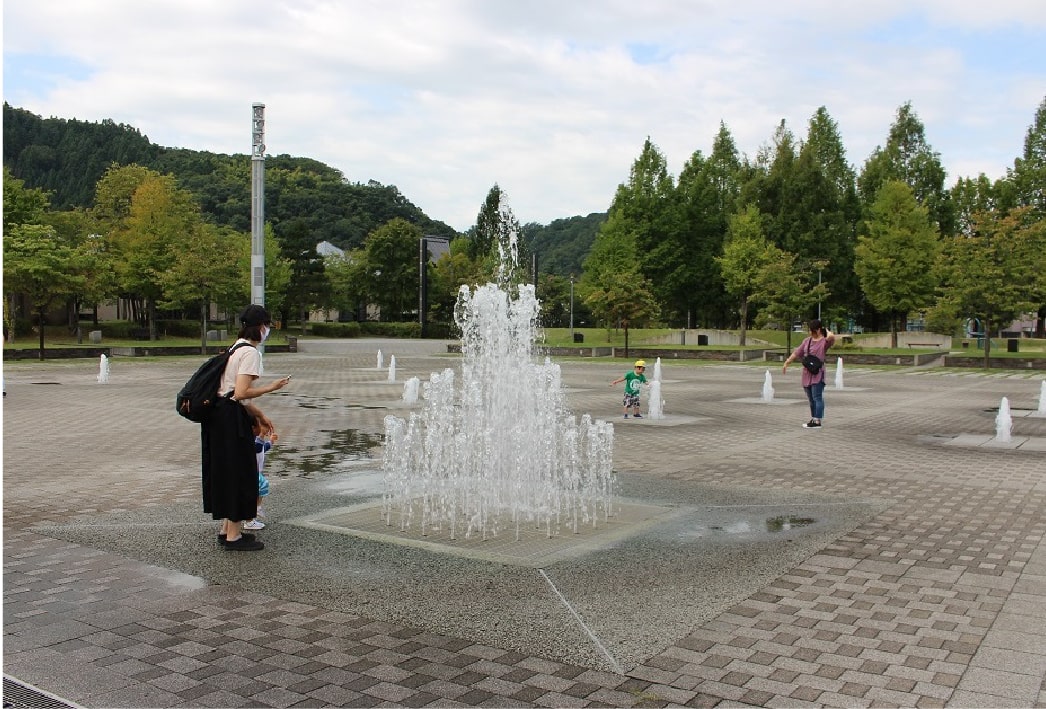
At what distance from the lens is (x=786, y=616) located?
490 centimetres

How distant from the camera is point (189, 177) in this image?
88.4m

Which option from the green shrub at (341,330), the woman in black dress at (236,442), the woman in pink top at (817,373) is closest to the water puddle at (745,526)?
the woman in black dress at (236,442)

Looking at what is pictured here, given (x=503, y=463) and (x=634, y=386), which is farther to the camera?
(x=634, y=386)

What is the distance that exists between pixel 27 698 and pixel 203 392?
2.63 m

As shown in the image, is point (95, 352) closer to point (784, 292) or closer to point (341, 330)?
point (784, 292)

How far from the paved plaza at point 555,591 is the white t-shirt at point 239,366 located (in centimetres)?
122

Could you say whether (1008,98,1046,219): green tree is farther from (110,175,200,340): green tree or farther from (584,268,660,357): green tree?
(110,175,200,340): green tree

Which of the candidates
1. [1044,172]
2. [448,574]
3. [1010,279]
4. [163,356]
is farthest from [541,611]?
[1044,172]

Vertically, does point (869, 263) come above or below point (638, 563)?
above

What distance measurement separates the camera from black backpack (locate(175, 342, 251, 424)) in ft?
19.8

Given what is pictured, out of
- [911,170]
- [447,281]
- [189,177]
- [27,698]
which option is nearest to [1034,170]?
[911,170]

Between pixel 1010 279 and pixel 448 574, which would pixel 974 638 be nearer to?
pixel 448 574

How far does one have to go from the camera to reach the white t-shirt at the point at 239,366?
6.12 meters

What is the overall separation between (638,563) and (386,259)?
71.5 m
